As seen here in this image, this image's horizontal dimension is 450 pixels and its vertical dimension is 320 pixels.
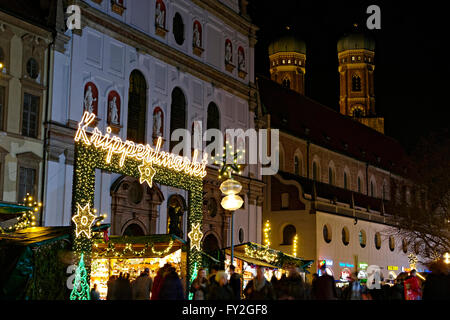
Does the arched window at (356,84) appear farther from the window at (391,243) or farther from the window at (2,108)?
the window at (2,108)

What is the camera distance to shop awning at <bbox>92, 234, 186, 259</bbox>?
25359 mm

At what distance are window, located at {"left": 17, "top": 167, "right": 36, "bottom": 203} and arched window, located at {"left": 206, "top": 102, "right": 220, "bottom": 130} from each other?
14027 millimetres

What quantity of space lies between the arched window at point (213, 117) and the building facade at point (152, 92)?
2.2 inches

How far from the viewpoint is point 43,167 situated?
2880cm

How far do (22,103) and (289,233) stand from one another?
25.9 meters

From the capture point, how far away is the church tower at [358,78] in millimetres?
86875

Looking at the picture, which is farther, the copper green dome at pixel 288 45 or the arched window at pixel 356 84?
the arched window at pixel 356 84

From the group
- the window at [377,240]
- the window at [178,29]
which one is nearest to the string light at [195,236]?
the window at [178,29]

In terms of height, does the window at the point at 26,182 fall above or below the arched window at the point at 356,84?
below

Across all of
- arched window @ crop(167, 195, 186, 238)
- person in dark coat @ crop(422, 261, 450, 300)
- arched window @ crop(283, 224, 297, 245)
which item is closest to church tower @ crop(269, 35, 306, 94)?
arched window @ crop(283, 224, 297, 245)

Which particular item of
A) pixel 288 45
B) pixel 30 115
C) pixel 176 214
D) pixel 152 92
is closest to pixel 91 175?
pixel 30 115
